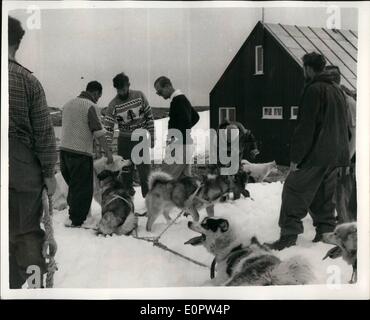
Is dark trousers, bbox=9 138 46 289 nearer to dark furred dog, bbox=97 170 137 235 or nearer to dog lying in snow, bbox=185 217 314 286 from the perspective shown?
dark furred dog, bbox=97 170 137 235

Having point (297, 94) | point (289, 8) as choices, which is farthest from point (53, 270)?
point (289, 8)

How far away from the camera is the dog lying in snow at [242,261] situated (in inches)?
121

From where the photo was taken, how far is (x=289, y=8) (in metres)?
3.09

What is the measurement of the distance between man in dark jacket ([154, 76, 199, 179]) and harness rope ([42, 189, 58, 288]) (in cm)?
75

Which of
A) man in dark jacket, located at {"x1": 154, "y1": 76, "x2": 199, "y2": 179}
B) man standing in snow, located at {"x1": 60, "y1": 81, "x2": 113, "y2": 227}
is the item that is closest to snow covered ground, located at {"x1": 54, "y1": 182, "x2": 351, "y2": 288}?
man standing in snow, located at {"x1": 60, "y1": 81, "x2": 113, "y2": 227}

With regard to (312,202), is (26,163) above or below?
above

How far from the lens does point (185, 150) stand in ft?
10.2

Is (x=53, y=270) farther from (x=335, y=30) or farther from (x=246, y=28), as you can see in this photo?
(x=335, y=30)

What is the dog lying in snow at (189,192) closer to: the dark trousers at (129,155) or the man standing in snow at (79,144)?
the dark trousers at (129,155)

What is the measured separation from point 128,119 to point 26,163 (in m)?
0.66

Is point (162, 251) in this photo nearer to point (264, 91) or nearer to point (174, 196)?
point (174, 196)


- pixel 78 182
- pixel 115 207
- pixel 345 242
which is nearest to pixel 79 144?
pixel 78 182

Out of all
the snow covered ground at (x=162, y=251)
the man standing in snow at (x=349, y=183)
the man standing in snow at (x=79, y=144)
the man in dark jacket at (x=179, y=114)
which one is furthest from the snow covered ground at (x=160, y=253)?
the man in dark jacket at (x=179, y=114)
